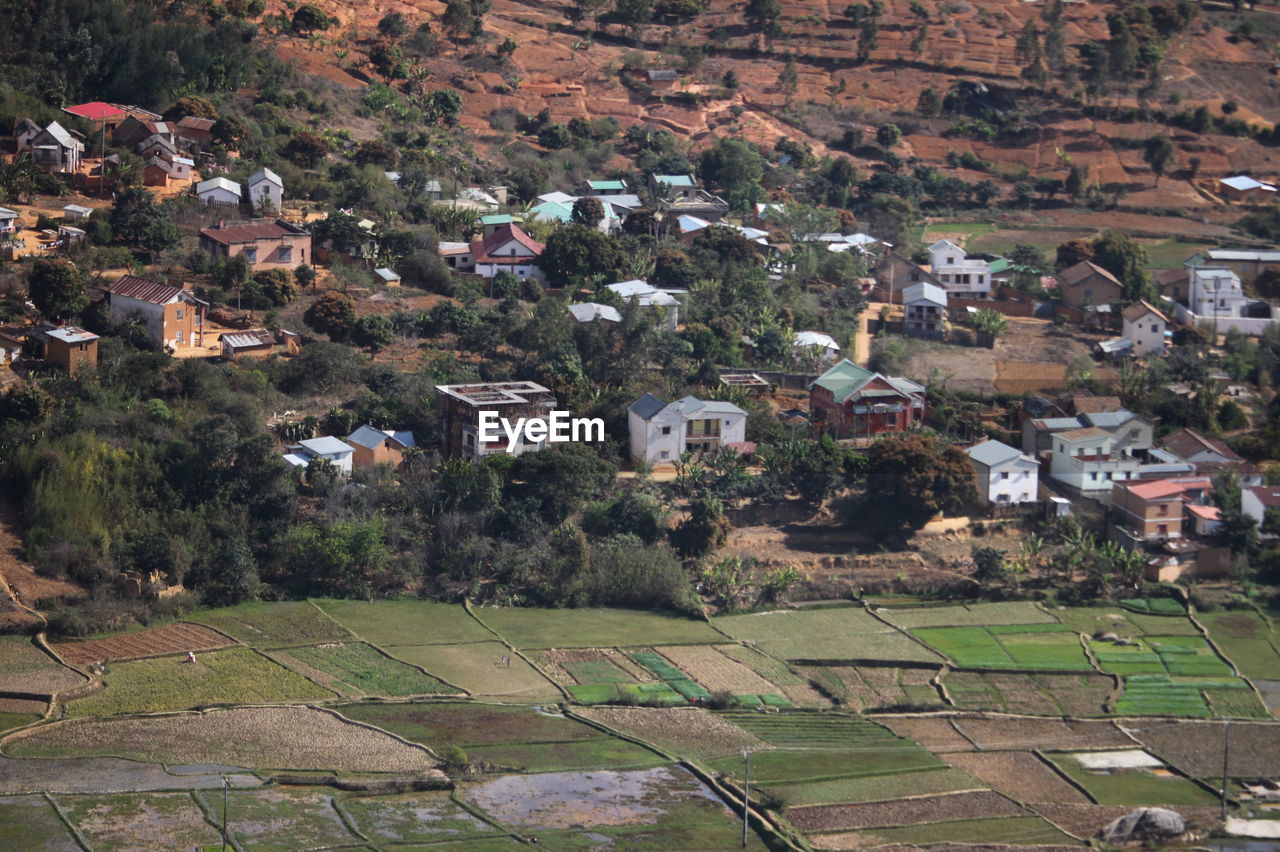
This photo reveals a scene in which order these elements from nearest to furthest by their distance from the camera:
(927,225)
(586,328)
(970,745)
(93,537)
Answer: (970,745), (93,537), (586,328), (927,225)

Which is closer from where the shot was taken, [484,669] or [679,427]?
[484,669]

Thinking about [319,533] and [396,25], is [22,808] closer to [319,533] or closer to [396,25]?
[319,533]

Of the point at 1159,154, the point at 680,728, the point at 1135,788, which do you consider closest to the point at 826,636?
the point at 680,728

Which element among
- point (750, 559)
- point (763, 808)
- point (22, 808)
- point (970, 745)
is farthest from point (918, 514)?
point (22, 808)

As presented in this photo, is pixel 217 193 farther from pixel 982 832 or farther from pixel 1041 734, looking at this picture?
pixel 982 832

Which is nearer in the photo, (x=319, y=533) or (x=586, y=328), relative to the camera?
(x=319, y=533)

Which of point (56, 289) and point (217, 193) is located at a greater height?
point (217, 193)

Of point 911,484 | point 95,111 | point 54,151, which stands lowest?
point 911,484

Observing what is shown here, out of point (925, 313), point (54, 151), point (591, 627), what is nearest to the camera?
point (591, 627)
